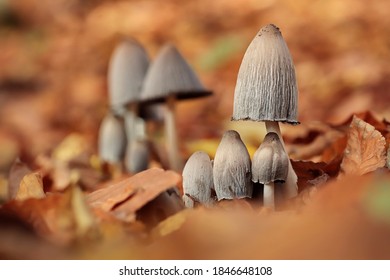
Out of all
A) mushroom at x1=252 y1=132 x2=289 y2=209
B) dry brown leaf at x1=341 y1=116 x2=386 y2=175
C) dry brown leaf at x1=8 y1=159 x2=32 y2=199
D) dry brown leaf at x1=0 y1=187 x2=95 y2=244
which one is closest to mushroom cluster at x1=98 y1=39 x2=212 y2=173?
dry brown leaf at x1=8 y1=159 x2=32 y2=199

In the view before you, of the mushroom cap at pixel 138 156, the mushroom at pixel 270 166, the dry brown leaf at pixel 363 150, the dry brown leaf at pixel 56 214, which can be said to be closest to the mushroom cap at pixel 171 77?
the mushroom cap at pixel 138 156

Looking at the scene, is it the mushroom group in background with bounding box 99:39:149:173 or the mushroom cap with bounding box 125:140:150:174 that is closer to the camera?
the mushroom cap with bounding box 125:140:150:174

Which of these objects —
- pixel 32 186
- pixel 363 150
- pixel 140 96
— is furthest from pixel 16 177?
pixel 363 150

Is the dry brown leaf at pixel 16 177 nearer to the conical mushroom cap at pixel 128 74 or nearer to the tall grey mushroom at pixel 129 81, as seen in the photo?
the tall grey mushroom at pixel 129 81

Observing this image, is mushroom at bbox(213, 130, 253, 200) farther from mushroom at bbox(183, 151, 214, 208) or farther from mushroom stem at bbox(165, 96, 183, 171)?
mushroom stem at bbox(165, 96, 183, 171)

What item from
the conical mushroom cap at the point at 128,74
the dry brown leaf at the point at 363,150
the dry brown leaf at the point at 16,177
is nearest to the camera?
the dry brown leaf at the point at 363,150

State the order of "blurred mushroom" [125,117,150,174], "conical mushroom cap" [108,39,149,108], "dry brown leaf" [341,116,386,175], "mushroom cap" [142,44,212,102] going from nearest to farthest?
"dry brown leaf" [341,116,386,175] < "mushroom cap" [142,44,212,102] < "blurred mushroom" [125,117,150,174] < "conical mushroom cap" [108,39,149,108]

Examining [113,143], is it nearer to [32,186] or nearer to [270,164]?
[32,186]

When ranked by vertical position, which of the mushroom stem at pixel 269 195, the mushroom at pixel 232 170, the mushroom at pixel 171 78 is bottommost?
the mushroom stem at pixel 269 195
